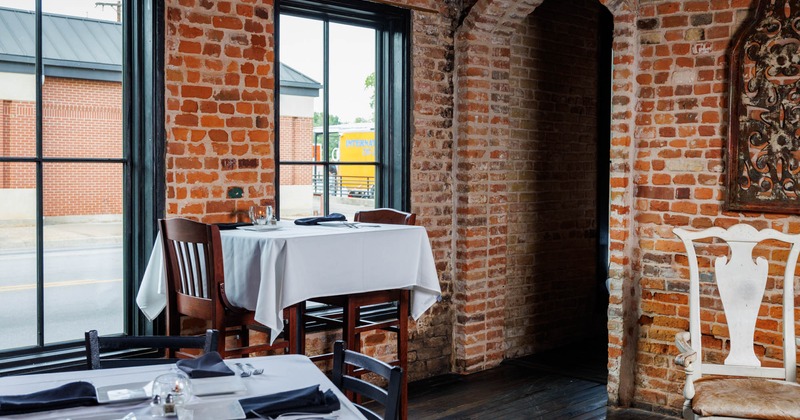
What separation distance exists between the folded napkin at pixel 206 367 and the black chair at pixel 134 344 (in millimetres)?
181

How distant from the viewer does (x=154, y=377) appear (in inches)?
90.2

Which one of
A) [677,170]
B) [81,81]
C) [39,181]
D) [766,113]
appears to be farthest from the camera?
[677,170]

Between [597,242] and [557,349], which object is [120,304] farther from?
[597,242]

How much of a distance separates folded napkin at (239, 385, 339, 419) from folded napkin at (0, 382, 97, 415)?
0.39m

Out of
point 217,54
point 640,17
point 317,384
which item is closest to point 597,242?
point 640,17

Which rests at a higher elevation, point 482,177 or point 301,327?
point 482,177

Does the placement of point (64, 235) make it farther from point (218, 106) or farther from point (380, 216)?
point (380, 216)

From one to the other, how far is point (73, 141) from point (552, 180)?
149 inches

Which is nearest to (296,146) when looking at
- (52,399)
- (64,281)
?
(64,281)

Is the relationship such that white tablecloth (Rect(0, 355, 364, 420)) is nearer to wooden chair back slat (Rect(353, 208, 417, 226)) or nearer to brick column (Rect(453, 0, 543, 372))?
wooden chair back slat (Rect(353, 208, 417, 226))

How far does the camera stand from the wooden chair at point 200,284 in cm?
376

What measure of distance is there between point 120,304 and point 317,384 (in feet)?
8.54

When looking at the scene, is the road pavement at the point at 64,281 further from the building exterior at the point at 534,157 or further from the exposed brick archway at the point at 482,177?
the exposed brick archway at the point at 482,177

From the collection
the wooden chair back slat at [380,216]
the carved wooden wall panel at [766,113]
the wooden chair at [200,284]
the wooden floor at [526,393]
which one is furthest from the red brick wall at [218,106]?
the carved wooden wall panel at [766,113]
